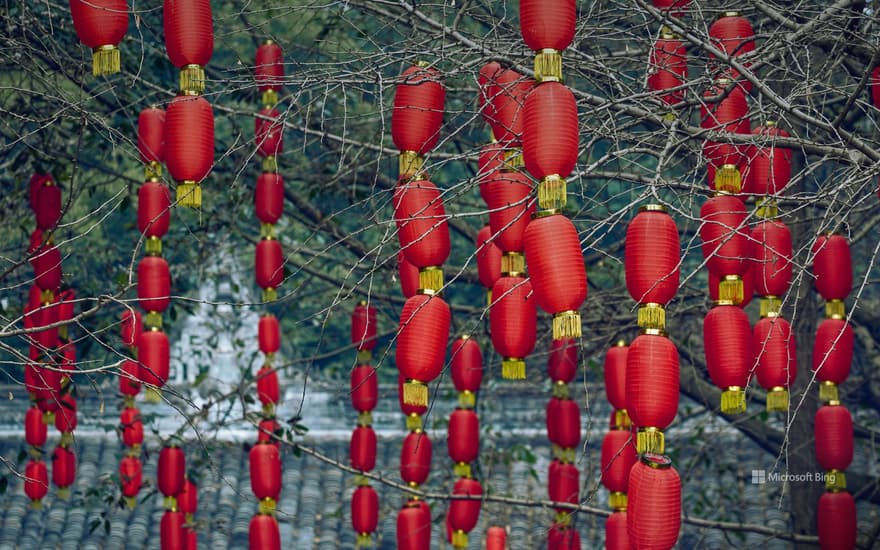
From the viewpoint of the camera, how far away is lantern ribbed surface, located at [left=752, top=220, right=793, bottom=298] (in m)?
4.95

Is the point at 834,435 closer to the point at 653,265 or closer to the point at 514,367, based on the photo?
the point at 514,367

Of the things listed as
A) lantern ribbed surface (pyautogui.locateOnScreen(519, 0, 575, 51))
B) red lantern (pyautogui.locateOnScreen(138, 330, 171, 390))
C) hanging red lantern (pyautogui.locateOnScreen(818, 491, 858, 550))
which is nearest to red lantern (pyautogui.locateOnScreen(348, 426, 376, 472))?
red lantern (pyautogui.locateOnScreen(138, 330, 171, 390))

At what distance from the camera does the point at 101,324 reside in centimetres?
692

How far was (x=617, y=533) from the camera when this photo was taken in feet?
18.8

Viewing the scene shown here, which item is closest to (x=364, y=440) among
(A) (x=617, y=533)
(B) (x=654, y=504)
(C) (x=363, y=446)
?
(C) (x=363, y=446)

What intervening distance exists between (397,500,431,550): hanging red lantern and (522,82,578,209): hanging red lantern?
256cm

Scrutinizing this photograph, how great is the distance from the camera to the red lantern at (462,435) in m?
6.32

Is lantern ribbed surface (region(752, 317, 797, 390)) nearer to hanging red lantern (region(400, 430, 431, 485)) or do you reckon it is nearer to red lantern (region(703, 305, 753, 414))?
red lantern (region(703, 305, 753, 414))

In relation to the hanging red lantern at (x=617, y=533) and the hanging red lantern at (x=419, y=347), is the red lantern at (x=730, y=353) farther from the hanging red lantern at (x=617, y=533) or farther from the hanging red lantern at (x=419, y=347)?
the hanging red lantern at (x=617, y=533)

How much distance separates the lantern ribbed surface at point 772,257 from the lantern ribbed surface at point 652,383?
0.84 metres

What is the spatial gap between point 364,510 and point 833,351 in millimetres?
2523

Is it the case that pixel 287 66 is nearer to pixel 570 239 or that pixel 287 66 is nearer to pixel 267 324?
pixel 267 324

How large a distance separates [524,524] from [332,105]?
312 centimetres

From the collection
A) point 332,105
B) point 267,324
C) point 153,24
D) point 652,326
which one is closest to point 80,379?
point 332,105
